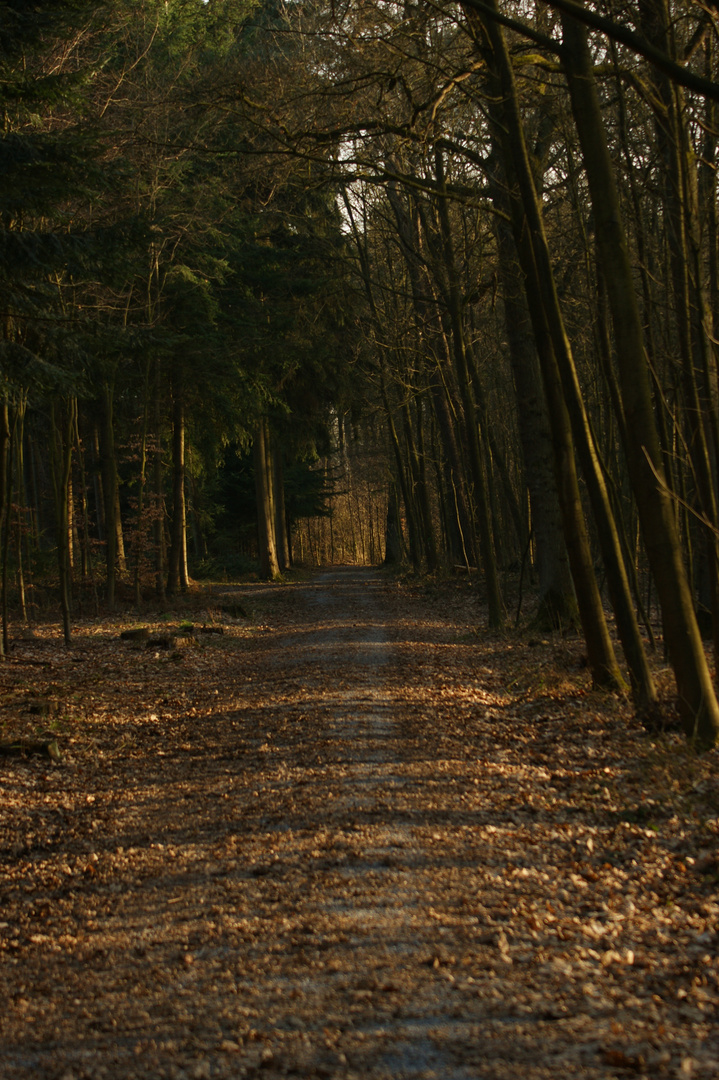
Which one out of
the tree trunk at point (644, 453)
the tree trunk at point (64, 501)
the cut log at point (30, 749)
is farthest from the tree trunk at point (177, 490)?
the tree trunk at point (644, 453)

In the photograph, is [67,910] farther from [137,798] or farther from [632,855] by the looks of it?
[632,855]

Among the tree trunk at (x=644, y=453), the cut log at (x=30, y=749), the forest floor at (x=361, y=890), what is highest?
the tree trunk at (x=644, y=453)

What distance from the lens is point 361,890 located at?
4.48 m

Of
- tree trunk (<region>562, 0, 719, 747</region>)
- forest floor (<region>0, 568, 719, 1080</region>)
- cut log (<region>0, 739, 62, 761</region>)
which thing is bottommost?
forest floor (<region>0, 568, 719, 1080</region>)

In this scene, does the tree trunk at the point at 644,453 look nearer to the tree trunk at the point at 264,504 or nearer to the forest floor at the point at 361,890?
the forest floor at the point at 361,890

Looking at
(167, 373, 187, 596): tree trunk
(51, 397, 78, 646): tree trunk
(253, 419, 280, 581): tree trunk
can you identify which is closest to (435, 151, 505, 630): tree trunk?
(51, 397, 78, 646): tree trunk

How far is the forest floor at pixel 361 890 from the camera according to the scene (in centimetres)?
308

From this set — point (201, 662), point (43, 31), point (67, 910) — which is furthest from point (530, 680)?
point (43, 31)

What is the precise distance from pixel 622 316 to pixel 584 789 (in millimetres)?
3706

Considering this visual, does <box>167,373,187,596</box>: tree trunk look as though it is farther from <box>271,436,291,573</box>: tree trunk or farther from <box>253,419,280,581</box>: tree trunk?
<box>271,436,291,573</box>: tree trunk

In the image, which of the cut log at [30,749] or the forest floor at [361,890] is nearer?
the forest floor at [361,890]

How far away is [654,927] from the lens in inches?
157

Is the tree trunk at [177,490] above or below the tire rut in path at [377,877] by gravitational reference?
above

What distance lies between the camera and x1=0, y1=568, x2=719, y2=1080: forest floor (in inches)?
121
